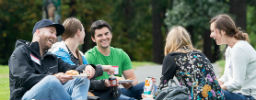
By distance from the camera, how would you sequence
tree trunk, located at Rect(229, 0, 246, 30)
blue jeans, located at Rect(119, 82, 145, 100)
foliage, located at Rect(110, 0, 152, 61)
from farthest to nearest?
Result: foliage, located at Rect(110, 0, 152, 61) → tree trunk, located at Rect(229, 0, 246, 30) → blue jeans, located at Rect(119, 82, 145, 100)

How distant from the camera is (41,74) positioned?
191 inches

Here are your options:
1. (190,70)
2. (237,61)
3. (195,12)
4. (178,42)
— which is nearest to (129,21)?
(195,12)

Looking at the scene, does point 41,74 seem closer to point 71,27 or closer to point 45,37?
point 45,37

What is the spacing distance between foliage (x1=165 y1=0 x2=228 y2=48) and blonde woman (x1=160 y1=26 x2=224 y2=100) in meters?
18.4

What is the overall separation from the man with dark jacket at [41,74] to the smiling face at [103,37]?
949mm

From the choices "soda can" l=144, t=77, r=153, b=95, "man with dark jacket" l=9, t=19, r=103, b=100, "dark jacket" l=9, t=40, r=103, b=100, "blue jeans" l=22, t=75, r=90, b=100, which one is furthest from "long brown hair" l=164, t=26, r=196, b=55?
"dark jacket" l=9, t=40, r=103, b=100

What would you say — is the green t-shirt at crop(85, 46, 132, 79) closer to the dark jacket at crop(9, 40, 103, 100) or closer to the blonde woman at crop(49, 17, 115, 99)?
the blonde woman at crop(49, 17, 115, 99)

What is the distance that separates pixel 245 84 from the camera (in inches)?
220

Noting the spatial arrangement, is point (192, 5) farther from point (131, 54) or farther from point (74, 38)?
point (74, 38)

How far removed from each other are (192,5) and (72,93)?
65.0 feet

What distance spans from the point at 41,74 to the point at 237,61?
8.00ft

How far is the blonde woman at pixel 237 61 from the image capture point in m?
5.45

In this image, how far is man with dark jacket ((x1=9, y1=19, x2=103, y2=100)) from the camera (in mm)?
4633

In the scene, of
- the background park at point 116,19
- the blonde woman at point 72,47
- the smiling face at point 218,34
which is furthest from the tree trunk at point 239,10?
the blonde woman at point 72,47
